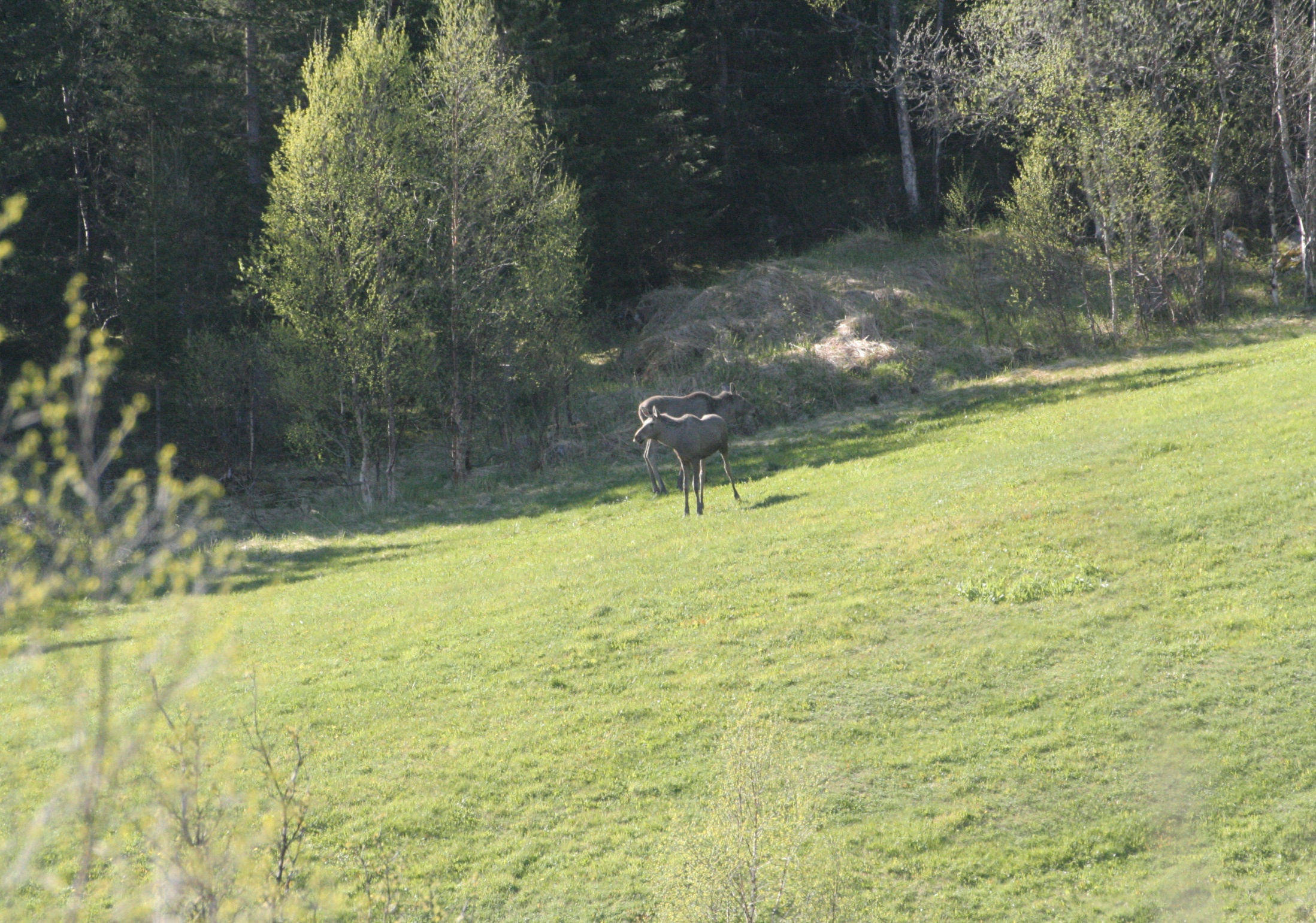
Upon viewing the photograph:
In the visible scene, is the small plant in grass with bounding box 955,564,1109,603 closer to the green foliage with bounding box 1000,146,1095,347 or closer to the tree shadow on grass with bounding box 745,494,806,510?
the tree shadow on grass with bounding box 745,494,806,510

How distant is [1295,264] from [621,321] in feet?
83.9

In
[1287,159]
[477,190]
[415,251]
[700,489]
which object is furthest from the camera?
[1287,159]

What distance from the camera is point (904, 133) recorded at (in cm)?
4925

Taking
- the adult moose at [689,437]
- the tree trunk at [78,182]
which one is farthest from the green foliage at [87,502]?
the tree trunk at [78,182]

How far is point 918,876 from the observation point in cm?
984

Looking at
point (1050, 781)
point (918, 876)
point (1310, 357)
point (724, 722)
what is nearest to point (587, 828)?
point (724, 722)

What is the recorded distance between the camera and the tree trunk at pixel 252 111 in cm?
4088

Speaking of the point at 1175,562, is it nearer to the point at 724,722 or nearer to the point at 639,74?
the point at 724,722

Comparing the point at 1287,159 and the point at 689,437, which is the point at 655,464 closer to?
the point at 689,437

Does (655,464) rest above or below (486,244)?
below

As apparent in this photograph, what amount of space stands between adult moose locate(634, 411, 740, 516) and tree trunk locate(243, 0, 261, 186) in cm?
2606

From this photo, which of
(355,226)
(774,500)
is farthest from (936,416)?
(355,226)

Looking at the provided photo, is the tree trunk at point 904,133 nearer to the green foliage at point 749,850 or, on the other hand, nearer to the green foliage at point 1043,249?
the green foliage at point 1043,249

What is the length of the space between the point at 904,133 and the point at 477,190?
81.2 ft
